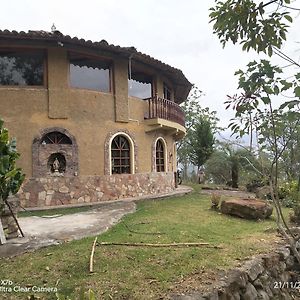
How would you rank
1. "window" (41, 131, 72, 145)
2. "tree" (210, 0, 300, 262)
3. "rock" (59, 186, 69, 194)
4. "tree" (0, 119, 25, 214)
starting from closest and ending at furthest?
"tree" (210, 0, 300, 262) → "tree" (0, 119, 25, 214) → "rock" (59, 186, 69, 194) → "window" (41, 131, 72, 145)

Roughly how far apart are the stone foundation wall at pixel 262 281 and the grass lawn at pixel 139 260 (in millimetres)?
279

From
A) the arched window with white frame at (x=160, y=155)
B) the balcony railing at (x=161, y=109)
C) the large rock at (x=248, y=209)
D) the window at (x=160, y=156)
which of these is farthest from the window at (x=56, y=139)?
the large rock at (x=248, y=209)

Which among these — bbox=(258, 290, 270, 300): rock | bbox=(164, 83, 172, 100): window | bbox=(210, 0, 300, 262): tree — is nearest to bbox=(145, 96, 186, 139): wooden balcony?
bbox=(164, 83, 172, 100): window

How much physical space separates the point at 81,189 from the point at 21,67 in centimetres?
527

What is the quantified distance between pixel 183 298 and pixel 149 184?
10770 mm

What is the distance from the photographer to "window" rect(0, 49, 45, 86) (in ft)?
41.8

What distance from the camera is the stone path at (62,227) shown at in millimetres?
6887

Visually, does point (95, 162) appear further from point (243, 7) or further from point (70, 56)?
point (243, 7)

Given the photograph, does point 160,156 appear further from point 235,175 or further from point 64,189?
point 235,175

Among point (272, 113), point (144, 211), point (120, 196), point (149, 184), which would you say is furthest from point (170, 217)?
point (272, 113)

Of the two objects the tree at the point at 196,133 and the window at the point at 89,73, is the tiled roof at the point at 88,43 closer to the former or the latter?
the window at the point at 89,73

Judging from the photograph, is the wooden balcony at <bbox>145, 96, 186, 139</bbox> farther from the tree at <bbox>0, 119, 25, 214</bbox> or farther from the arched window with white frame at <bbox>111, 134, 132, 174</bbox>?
the tree at <bbox>0, 119, 25, 214</bbox>

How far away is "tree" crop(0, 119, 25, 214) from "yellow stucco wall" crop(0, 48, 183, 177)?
5141mm

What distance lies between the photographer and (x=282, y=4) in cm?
290
